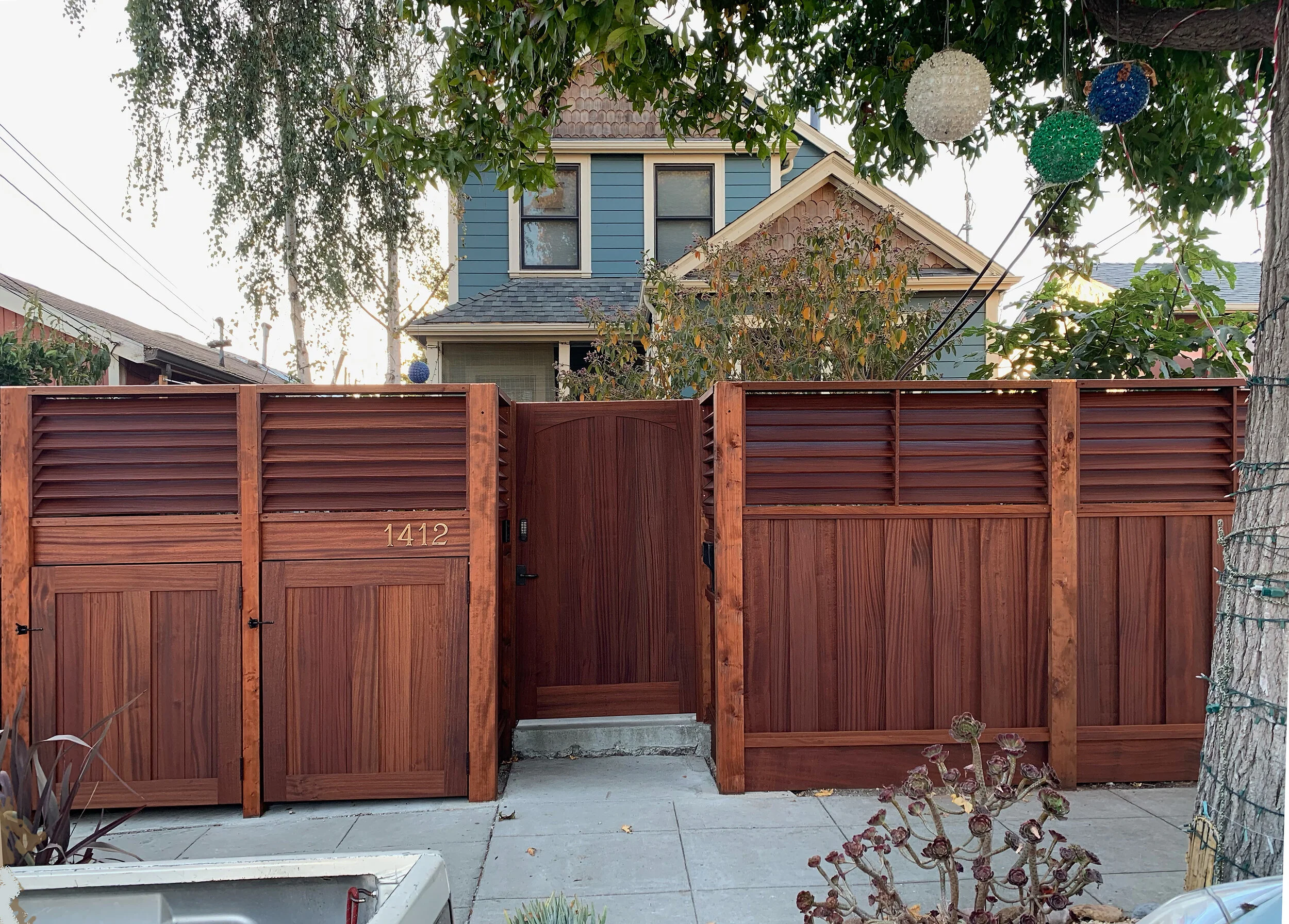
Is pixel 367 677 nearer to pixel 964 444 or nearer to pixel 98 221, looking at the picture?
pixel 964 444

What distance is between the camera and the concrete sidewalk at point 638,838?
3180 mm

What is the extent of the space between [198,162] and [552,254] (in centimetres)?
486

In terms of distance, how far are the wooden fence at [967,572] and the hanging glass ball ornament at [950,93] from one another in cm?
125

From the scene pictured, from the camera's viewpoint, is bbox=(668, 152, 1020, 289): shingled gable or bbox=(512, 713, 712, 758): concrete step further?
bbox=(668, 152, 1020, 289): shingled gable

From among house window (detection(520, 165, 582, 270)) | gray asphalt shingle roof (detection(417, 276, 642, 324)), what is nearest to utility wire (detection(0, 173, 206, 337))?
gray asphalt shingle roof (detection(417, 276, 642, 324))

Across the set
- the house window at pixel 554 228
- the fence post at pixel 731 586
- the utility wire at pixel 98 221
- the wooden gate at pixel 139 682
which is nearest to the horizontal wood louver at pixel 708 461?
the fence post at pixel 731 586

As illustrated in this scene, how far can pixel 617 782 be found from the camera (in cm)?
441

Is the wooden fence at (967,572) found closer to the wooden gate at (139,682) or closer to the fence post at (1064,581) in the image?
the fence post at (1064,581)

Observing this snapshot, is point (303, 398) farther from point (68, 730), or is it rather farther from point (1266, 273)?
point (1266, 273)

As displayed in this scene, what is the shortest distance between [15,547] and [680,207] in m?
8.79

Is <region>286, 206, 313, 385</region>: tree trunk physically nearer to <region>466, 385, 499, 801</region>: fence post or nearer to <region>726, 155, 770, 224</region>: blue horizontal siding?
<region>726, 155, 770, 224</region>: blue horizontal siding

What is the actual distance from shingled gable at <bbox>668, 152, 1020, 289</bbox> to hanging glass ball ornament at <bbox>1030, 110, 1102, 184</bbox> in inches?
233

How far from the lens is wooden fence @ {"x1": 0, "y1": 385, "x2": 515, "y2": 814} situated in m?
4.04

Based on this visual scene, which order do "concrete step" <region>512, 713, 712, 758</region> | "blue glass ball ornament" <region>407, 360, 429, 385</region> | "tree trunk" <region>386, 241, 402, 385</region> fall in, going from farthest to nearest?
"tree trunk" <region>386, 241, 402, 385</region> < "blue glass ball ornament" <region>407, 360, 429, 385</region> < "concrete step" <region>512, 713, 712, 758</region>
